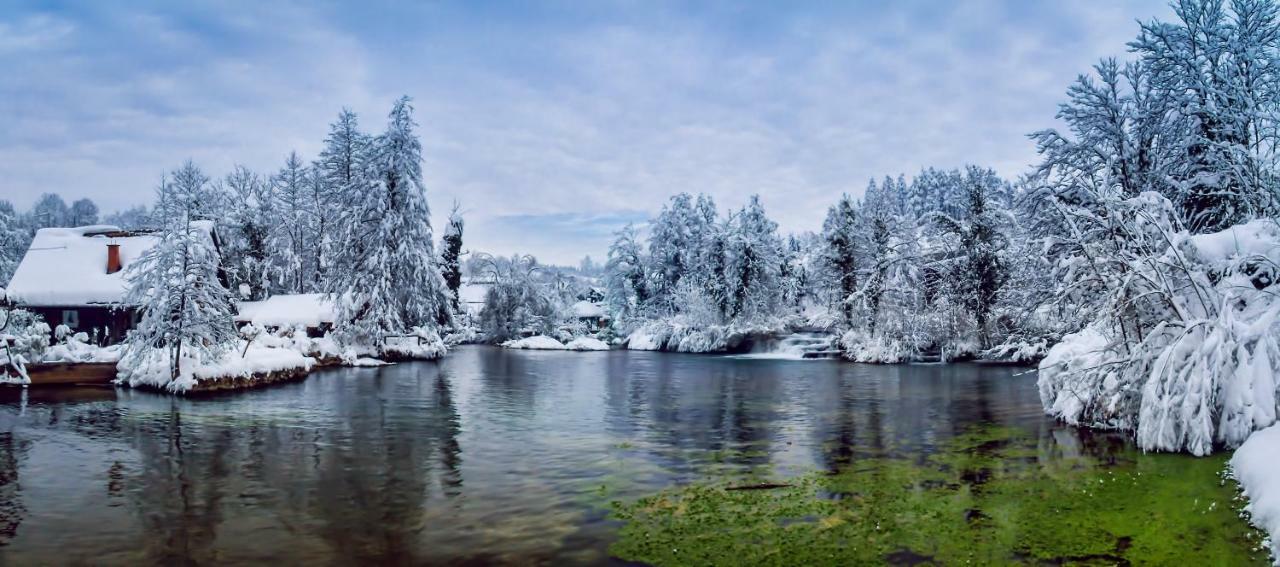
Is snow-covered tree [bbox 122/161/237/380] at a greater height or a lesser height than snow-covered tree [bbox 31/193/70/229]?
lesser

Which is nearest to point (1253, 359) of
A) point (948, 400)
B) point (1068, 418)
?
point (1068, 418)

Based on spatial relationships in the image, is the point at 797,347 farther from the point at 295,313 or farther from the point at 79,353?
the point at 79,353

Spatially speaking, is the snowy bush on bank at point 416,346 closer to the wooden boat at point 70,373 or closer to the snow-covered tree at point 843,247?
the wooden boat at point 70,373

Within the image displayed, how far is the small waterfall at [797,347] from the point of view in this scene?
55.2 metres

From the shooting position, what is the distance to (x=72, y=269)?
4447cm

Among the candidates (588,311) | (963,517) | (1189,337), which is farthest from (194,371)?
(588,311)

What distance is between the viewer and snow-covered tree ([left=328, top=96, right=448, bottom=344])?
47.6 meters

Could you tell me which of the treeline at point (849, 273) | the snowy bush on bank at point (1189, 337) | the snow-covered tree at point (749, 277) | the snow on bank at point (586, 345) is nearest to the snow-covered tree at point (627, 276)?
the treeline at point (849, 273)

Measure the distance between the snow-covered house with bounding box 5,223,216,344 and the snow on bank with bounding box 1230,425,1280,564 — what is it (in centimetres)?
4860

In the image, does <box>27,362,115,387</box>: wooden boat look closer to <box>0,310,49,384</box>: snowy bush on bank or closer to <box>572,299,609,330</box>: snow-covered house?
<box>0,310,49,384</box>: snowy bush on bank

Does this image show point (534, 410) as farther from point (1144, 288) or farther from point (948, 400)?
point (1144, 288)

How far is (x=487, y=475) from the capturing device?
13.6 metres

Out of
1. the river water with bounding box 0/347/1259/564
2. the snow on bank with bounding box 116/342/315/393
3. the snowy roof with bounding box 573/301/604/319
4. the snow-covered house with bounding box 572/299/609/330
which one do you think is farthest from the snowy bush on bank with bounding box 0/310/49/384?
the snowy roof with bounding box 573/301/604/319

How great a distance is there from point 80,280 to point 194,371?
2247 cm
